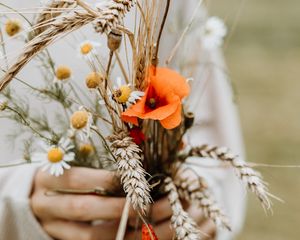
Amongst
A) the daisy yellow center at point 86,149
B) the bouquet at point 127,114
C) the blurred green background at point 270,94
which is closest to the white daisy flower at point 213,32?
the bouquet at point 127,114

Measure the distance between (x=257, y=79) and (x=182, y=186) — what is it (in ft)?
9.03

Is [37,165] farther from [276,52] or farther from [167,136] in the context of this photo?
[276,52]

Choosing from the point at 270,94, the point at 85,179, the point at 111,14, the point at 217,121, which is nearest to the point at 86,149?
the point at 85,179

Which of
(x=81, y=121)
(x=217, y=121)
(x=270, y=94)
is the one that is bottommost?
(x=81, y=121)

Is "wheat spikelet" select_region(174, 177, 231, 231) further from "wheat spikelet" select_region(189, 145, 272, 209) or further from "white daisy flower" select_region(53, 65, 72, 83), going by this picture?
"white daisy flower" select_region(53, 65, 72, 83)

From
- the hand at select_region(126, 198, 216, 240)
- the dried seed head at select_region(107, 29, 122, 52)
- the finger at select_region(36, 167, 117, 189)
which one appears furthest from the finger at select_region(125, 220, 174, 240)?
the dried seed head at select_region(107, 29, 122, 52)

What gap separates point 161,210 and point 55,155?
0.18m

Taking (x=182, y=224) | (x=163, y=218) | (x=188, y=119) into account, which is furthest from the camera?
(x=163, y=218)

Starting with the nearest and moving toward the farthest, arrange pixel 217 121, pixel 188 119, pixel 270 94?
pixel 188 119
pixel 217 121
pixel 270 94

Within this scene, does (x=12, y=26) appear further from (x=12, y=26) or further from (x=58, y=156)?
(x=58, y=156)

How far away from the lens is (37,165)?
0.88 meters

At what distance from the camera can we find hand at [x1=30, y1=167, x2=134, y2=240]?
771 millimetres

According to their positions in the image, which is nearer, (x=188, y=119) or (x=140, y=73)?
(x=140, y=73)

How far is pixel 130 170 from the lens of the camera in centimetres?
56
